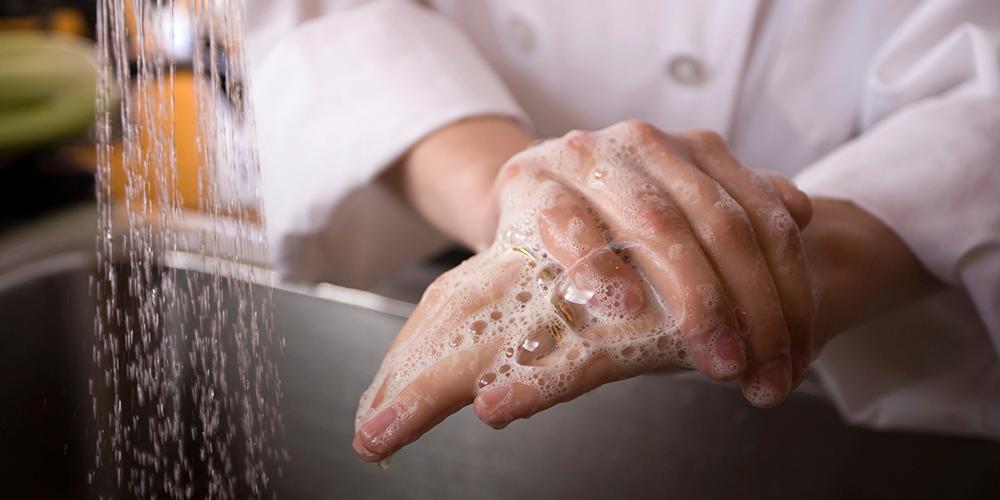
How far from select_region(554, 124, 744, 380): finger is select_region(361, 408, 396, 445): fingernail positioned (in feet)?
0.23

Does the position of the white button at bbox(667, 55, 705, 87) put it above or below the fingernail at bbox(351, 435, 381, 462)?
above

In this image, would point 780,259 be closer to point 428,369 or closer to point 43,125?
point 428,369

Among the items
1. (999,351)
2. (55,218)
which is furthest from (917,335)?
(55,218)

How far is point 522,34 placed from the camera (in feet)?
1.12

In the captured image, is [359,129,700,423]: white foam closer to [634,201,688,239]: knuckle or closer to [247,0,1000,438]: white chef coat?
[634,201,688,239]: knuckle

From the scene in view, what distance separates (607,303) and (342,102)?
18 cm

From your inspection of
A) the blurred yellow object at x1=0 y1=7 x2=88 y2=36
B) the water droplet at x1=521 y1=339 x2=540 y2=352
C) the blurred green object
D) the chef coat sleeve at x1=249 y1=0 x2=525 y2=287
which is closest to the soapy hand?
the water droplet at x1=521 y1=339 x2=540 y2=352

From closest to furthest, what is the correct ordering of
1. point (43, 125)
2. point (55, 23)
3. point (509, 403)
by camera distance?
point (509, 403), point (43, 125), point (55, 23)

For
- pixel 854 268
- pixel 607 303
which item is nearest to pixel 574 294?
pixel 607 303

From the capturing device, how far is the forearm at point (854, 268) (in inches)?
9.6

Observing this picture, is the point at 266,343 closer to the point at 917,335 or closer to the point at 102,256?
the point at 102,256

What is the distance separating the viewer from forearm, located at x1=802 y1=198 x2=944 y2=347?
24 cm

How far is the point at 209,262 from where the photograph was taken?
0.94 ft

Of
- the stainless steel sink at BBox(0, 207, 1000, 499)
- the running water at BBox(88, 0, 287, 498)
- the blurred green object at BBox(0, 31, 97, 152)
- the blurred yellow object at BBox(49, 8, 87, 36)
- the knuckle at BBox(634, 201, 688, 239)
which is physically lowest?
the blurred yellow object at BBox(49, 8, 87, 36)
